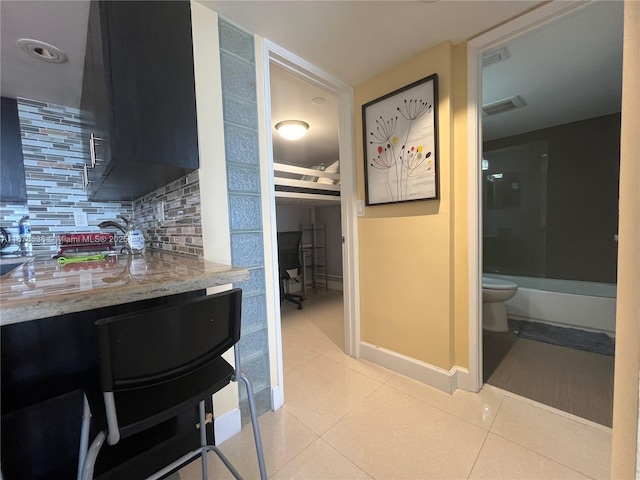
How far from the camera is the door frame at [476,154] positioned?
52.1 inches

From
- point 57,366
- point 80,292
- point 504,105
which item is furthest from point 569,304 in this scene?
point 57,366

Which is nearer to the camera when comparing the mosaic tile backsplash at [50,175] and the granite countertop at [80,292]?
the granite countertop at [80,292]

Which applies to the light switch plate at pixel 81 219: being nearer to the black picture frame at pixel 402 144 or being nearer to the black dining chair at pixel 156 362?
the black dining chair at pixel 156 362

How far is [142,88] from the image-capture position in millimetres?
913

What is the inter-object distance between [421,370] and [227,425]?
1.22 metres

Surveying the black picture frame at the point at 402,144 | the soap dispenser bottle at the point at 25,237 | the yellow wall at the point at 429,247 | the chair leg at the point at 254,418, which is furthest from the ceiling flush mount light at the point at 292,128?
the chair leg at the point at 254,418

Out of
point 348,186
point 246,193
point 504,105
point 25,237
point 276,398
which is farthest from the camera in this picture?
point 504,105

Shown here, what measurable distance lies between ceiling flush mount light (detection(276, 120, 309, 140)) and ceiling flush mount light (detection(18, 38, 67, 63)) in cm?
161

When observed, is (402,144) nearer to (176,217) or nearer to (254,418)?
(176,217)

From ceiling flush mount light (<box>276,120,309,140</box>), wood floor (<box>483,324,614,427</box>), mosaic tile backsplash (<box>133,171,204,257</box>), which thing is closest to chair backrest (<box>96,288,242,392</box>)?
mosaic tile backsplash (<box>133,171,204,257</box>)

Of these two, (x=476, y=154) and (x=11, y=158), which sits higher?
(x=11, y=158)

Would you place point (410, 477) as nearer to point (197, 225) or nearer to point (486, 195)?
point (197, 225)

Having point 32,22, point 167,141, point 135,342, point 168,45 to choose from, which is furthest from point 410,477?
point 32,22

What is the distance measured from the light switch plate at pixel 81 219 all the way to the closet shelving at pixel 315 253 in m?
2.94
